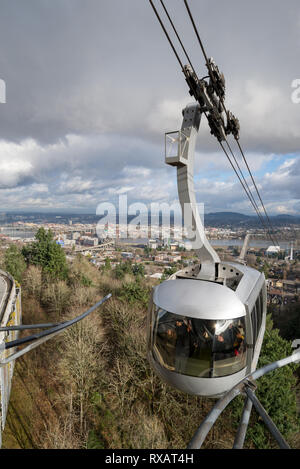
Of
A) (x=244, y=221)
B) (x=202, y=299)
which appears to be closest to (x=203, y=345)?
(x=202, y=299)

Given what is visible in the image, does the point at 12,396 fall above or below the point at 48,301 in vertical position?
below

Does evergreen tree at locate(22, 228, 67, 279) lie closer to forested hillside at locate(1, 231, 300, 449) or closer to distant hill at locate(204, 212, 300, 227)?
forested hillside at locate(1, 231, 300, 449)

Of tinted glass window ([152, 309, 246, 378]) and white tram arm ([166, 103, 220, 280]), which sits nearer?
tinted glass window ([152, 309, 246, 378])

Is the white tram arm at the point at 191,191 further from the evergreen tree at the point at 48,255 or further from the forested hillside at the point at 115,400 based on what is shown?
the evergreen tree at the point at 48,255

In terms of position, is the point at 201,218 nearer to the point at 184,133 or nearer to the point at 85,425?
the point at 184,133

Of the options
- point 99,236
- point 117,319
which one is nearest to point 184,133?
point 117,319

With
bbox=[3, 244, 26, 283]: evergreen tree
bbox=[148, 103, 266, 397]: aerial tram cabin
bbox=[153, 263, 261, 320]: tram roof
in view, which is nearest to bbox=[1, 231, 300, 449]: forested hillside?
bbox=[148, 103, 266, 397]: aerial tram cabin
